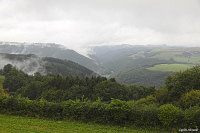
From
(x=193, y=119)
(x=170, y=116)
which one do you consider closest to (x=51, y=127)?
(x=170, y=116)

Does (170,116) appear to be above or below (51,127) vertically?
above

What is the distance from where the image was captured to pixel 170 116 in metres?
14.6

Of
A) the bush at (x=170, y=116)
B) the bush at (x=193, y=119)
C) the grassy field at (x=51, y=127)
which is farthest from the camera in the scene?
the bush at (x=170, y=116)

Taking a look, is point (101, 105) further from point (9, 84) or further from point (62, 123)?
point (9, 84)

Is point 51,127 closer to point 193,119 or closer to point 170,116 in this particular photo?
point 170,116

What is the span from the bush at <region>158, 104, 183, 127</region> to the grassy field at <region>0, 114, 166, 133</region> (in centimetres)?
160

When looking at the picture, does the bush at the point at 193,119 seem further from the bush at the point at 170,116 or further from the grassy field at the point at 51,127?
the grassy field at the point at 51,127

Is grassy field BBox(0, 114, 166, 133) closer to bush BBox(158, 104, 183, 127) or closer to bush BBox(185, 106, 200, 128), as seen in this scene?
bush BBox(158, 104, 183, 127)

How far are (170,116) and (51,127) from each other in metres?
12.4

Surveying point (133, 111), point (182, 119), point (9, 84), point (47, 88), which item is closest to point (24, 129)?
point (133, 111)

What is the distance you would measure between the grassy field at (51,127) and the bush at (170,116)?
1601mm

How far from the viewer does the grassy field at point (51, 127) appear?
534 inches

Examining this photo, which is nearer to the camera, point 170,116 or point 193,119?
point 193,119

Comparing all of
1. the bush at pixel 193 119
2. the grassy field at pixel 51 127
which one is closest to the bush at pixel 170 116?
the bush at pixel 193 119
